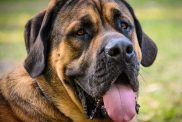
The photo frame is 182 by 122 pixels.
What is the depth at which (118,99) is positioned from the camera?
543cm

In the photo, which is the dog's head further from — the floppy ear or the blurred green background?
the blurred green background

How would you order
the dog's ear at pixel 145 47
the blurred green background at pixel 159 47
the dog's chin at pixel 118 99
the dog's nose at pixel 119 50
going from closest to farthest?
the dog's nose at pixel 119 50, the dog's chin at pixel 118 99, the dog's ear at pixel 145 47, the blurred green background at pixel 159 47

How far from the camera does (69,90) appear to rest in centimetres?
570

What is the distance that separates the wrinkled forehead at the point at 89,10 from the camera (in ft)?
19.0

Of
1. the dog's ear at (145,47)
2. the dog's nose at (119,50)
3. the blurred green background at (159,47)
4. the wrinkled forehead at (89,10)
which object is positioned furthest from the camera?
the blurred green background at (159,47)

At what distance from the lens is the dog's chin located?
543 centimetres

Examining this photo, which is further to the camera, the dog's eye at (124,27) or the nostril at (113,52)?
the dog's eye at (124,27)

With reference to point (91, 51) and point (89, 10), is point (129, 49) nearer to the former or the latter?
point (91, 51)

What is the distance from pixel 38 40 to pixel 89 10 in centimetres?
58

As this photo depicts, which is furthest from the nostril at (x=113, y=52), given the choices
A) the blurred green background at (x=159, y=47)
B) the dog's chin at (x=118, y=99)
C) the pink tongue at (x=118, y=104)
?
the blurred green background at (x=159, y=47)

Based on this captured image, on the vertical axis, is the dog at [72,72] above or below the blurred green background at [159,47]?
above

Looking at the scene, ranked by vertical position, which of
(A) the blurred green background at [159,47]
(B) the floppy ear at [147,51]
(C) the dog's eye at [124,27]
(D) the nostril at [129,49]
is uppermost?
(D) the nostril at [129,49]

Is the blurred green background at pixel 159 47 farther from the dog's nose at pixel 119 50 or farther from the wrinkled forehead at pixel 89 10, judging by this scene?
the dog's nose at pixel 119 50

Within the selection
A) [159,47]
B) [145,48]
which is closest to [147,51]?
[145,48]
